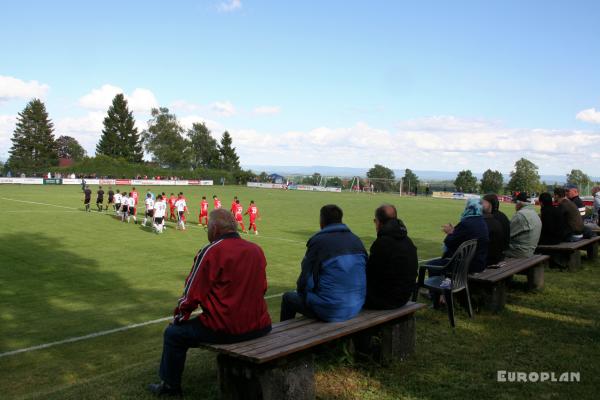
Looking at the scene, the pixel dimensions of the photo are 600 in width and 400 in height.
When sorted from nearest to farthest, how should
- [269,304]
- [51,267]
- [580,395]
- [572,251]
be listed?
[580,395] → [269,304] → [572,251] → [51,267]

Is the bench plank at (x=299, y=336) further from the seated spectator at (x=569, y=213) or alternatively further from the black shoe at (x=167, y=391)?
the seated spectator at (x=569, y=213)

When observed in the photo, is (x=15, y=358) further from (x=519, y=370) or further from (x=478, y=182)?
(x=478, y=182)

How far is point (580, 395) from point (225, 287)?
3163 millimetres

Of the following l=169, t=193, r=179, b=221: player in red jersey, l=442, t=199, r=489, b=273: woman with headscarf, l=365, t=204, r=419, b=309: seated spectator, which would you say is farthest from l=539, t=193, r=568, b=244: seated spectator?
l=169, t=193, r=179, b=221: player in red jersey

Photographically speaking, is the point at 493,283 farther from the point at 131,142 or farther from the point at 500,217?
the point at 131,142

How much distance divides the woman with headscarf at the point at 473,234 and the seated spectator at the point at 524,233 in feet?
6.22

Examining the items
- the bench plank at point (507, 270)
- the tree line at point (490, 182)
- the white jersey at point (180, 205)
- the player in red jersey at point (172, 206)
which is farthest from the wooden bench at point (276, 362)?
the tree line at point (490, 182)

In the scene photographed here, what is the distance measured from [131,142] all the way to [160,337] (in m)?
97.7

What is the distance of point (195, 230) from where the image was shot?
71.1 ft

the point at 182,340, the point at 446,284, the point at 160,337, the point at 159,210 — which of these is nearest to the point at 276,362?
the point at 182,340

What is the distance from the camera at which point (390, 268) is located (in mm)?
4953

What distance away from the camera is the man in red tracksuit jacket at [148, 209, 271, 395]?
3961 mm

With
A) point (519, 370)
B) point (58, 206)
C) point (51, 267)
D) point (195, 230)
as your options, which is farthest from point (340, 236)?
point (58, 206)

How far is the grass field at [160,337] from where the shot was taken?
4.56 meters
